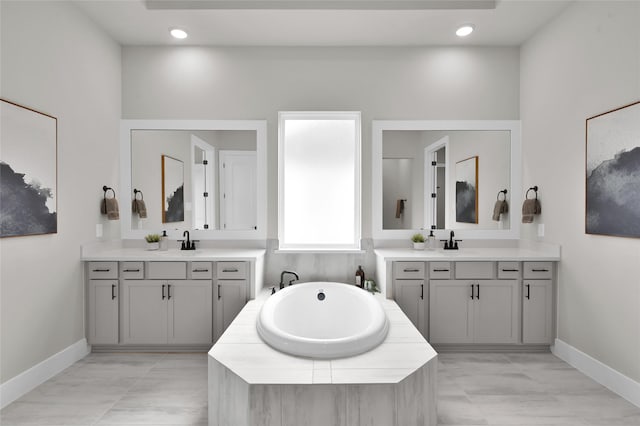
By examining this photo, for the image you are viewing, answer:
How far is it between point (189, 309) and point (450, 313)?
2.17m

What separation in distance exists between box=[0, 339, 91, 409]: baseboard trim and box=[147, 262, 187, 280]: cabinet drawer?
780mm

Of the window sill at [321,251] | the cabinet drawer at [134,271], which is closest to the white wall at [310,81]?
the window sill at [321,251]

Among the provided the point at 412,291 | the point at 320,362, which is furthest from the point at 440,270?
the point at 320,362

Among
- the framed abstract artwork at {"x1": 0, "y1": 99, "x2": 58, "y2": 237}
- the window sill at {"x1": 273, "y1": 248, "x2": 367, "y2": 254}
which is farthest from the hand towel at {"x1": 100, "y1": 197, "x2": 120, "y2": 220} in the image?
the window sill at {"x1": 273, "y1": 248, "x2": 367, "y2": 254}

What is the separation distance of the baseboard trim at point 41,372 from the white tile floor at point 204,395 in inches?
2.0

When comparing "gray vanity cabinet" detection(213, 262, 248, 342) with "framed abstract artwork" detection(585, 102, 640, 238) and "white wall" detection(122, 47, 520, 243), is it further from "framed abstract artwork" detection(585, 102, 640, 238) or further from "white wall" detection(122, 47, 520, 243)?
"framed abstract artwork" detection(585, 102, 640, 238)

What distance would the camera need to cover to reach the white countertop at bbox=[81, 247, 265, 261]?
2.91 metres

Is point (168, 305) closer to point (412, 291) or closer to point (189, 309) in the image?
point (189, 309)

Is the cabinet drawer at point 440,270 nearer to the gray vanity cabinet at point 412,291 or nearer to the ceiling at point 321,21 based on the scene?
the gray vanity cabinet at point 412,291

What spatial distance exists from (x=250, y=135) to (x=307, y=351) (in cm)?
221

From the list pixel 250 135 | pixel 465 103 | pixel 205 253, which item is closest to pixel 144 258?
pixel 205 253

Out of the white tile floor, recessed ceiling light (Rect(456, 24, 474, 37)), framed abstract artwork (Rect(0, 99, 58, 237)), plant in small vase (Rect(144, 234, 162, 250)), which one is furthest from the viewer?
plant in small vase (Rect(144, 234, 162, 250))

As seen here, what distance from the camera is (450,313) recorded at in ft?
9.73

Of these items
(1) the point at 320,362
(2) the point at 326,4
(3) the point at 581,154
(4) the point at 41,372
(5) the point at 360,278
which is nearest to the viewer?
(1) the point at 320,362
